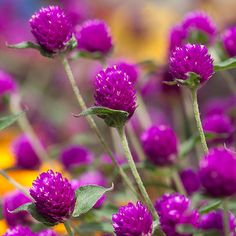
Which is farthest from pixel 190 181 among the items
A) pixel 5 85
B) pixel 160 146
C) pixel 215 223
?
pixel 5 85

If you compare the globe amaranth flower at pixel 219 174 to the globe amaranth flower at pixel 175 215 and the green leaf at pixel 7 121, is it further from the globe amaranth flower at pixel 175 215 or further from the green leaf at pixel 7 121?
the green leaf at pixel 7 121

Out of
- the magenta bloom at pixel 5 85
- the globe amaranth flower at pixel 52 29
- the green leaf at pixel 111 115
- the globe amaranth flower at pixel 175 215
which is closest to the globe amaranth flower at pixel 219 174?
the globe amaranth flower at pixel 175 215

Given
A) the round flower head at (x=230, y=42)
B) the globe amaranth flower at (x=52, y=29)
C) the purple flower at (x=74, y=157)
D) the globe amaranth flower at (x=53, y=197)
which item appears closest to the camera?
the globe amaranth flower at (x=53, y=197)

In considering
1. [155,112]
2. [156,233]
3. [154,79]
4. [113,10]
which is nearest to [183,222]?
[156,233]

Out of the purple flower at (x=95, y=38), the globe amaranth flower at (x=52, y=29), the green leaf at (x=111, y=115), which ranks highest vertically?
the globe amaranth flower at (x=52, y=29)

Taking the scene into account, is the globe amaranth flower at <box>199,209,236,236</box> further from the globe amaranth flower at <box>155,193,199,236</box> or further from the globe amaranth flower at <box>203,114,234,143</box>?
the globe amaranth flower at <box>203,114,234,143</box>

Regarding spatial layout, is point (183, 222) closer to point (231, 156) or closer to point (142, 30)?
point (231, 156)
